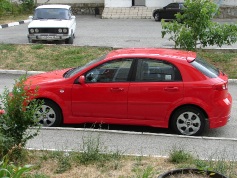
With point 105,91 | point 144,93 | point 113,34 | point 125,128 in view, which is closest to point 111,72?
point 105,91

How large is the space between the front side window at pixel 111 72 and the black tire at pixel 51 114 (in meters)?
0.88

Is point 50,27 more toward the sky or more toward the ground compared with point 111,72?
more toward the sky

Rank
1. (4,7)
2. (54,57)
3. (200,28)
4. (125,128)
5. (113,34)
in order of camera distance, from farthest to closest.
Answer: (4,7)
(113,34)
(54,57)
(200,28)
(125,128)

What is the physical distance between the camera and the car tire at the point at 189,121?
885 centimetres

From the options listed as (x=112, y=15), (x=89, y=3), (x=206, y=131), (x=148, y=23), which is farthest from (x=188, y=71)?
(x=89, y=3)

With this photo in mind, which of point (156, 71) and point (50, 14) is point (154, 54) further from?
point (50, 14)

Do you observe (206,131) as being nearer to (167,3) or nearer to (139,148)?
(139,148)

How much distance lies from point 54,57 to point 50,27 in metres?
3.28

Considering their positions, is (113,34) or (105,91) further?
(113,34)

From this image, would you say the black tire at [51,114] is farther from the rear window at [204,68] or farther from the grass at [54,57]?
the grass at [54,57]

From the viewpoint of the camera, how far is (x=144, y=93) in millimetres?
8781

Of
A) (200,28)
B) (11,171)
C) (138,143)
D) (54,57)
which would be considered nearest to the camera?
(11,171)

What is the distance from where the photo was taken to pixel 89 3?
3688 cm

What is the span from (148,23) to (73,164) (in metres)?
24.6
